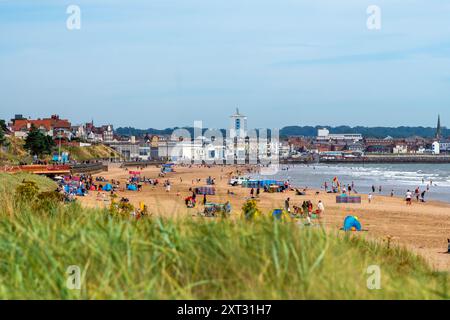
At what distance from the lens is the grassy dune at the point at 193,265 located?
5363mm

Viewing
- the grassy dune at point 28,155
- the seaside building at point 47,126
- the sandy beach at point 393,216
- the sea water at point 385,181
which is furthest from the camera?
the seaside building at point 47,126

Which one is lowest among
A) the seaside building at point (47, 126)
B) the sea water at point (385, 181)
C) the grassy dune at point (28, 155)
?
the sea water at point (385, 181)

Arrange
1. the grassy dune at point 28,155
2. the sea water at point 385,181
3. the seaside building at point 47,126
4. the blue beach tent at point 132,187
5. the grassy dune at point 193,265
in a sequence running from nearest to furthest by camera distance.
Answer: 1. the grassy dune at point 193,265
2. the blue beach tent at point 132,187
3. the sea water at point 385,181
4. the grassy dune at point 28,155
5. the seaside building at point 47,126

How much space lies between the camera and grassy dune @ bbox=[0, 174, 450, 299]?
5.36 m

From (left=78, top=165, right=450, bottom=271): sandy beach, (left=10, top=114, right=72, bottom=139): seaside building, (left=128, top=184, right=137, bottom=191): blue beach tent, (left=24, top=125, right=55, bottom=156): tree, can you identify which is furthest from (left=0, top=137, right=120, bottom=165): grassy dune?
(left=78, top=165, right=450, bottom=271): sandy beach

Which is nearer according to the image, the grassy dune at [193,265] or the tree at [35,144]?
the grassy dune at [193,265]

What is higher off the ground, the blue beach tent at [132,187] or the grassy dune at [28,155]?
the grassy dune at [28,155]

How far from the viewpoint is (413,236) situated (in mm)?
23703

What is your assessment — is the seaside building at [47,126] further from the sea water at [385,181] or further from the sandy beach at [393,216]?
the sandy beach at [393,216]

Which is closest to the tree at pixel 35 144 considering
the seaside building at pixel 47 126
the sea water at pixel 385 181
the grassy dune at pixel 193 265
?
the sea water at pixel 385 181

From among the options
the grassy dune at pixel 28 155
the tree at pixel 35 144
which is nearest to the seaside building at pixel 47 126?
the grassy dune at pixel 28 155

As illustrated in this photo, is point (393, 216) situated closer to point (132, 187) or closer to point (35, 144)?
point (132, 187)
